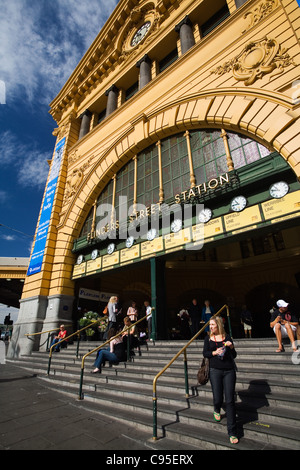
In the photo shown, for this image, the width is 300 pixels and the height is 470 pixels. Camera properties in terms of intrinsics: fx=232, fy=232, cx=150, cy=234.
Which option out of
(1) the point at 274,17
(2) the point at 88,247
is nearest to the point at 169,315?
(2) the point at 88,247

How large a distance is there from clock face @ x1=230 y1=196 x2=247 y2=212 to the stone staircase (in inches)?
179

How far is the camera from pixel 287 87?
8398 millimetres

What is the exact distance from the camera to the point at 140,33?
18.5 m

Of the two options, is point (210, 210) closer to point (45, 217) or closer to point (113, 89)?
point (45, 217)

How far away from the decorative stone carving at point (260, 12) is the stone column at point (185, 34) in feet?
12.0

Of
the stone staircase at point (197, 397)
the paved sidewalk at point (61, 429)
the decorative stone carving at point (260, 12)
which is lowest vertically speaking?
the paved sidewalk at point (61, 429)

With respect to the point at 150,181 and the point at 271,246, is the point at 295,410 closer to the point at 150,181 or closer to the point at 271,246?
the point at 150,181

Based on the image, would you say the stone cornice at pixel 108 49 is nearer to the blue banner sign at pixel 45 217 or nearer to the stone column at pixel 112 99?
the stone column at pixel 112 99

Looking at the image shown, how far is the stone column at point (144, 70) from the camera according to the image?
1577 centimetres

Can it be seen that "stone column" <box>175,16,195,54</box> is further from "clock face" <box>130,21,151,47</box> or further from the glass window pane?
the glass window pane

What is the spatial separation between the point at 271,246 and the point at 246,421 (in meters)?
17.4

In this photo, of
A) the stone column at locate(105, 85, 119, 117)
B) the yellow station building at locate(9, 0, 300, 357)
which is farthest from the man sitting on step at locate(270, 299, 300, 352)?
the stone column at locate(105, 85, 119, 117)

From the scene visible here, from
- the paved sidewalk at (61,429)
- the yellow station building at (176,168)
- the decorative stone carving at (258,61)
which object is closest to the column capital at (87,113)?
the yellow station building at (176,168)

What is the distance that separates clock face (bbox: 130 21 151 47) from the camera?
58.7ft
